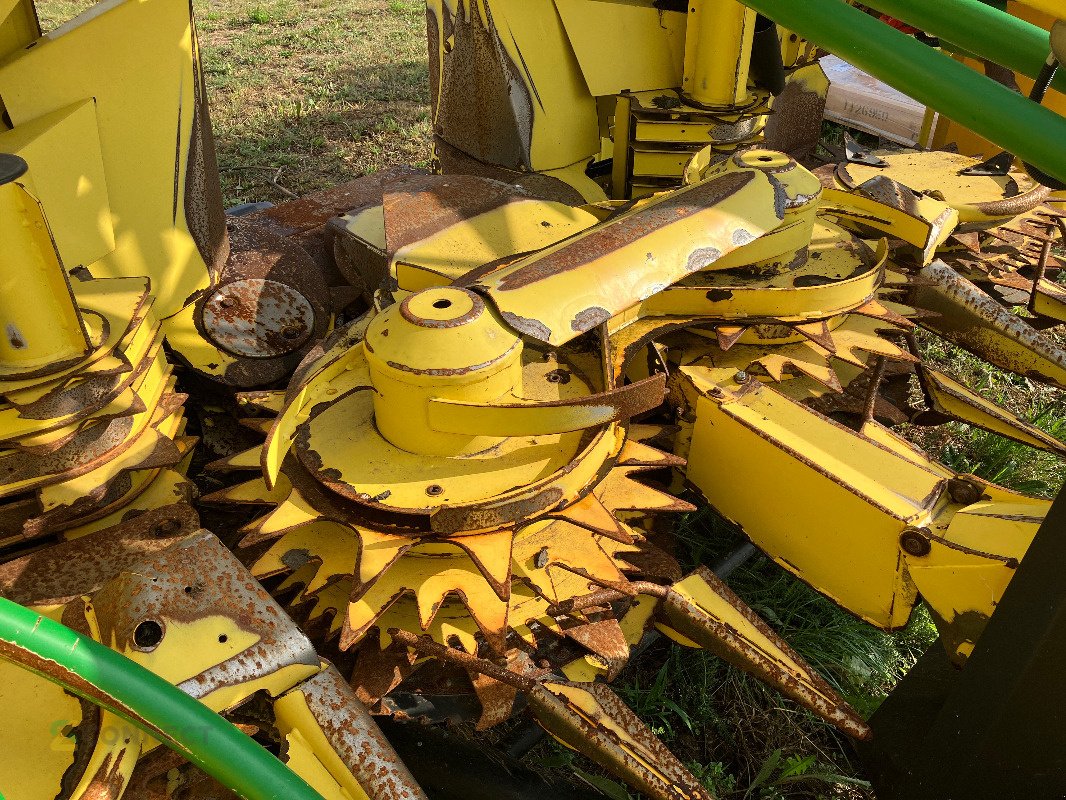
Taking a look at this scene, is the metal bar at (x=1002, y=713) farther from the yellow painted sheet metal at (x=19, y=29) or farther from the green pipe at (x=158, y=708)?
the yellow painted sheet metal at (x=19, y=29)

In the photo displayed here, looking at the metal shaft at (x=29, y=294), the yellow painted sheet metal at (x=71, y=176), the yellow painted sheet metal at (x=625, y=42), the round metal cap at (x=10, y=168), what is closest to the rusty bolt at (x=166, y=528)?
the metal shaft at (x=29, y=294)

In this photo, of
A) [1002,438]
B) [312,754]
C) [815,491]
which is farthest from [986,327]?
[312,754]

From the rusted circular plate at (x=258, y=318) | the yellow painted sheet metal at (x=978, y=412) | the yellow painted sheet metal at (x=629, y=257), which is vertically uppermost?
the yellow painted sheet metal at (x=629, y=257)

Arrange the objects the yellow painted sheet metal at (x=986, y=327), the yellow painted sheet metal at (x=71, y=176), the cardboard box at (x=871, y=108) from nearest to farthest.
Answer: the yellow painted sheet metal at (x=71, y=176) → the yellow painted sheet metal at (x=986, y=327) → the cardboard box at (x=871, y=108)

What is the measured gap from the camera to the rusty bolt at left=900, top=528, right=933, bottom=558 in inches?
67.8

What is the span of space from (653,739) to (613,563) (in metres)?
0.34

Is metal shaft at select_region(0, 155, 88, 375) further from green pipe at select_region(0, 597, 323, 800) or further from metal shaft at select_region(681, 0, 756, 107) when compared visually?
metal shaft at select_region(681, 0, 756, 107)

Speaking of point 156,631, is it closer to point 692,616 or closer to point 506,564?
point 506,564

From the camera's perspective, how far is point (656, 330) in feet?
7.55

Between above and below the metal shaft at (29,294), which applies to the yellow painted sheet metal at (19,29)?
above

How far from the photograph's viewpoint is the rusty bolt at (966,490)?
181 centimetres

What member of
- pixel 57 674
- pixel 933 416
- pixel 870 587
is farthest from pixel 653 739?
pixel 933 416

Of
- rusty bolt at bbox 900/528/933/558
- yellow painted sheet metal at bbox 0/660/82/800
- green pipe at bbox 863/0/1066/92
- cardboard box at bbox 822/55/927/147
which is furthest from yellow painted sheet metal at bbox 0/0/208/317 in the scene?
cardboard box at bbox 822/55/927/147

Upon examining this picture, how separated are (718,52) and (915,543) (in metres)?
1.68
